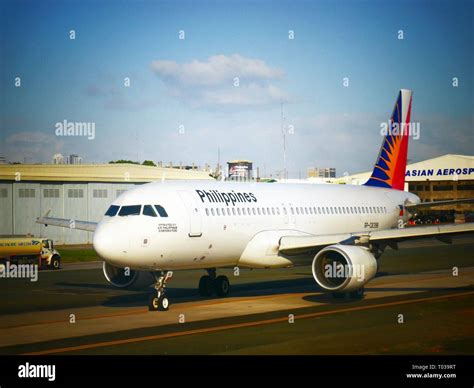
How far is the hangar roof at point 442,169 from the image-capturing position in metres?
109

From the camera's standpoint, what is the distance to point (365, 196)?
4031 cm

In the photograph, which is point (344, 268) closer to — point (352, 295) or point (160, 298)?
point (352, 295)

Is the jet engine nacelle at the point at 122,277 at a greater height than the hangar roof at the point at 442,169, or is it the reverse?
the hangar roof at the point at 442,169

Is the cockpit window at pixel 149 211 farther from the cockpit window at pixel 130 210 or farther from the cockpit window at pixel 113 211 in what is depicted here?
the cockpit window at pixel 113 211

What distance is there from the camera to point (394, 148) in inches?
1709

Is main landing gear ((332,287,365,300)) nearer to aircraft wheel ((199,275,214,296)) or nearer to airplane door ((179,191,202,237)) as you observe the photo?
aircraft wheel ((199,275,214,296))

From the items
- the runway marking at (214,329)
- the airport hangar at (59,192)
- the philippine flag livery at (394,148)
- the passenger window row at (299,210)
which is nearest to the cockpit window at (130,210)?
the passenger window row at (299,210)

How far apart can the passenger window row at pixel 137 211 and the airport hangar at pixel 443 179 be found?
7931cm

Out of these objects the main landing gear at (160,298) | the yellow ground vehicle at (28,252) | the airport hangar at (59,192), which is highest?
the airport hangar at (59,192)

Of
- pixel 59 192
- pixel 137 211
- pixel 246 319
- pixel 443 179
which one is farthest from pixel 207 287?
pixel 443 179

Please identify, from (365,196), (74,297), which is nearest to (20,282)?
(74,297)

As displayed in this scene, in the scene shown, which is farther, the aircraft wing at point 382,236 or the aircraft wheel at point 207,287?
the aircraft wheel at point 207,287

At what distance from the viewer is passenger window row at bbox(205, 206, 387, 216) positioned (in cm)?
3061
